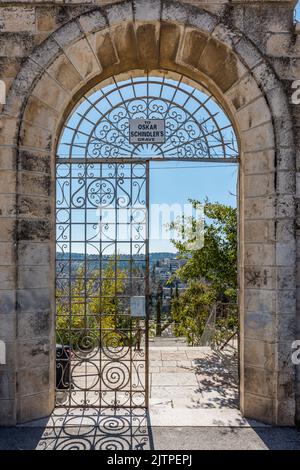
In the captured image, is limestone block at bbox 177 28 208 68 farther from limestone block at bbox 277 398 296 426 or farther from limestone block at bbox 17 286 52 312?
limestone block at bbox 277 398 296 426

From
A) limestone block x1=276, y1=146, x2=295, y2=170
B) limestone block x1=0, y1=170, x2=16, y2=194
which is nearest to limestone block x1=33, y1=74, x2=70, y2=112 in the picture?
limestone block x1=0, y1=170, x2=16, y2=194

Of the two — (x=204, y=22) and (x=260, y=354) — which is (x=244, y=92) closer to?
(x=204, y=22)

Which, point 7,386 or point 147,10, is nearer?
point 7,386

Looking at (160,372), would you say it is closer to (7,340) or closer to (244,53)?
(7,340)

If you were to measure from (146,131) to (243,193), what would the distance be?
56.5 inches

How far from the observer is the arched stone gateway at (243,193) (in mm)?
3828

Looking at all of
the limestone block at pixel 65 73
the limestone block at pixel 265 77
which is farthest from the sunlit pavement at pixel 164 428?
the limestone block at pixel 65 73

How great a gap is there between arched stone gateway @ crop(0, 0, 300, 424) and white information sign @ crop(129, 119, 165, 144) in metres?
0.85

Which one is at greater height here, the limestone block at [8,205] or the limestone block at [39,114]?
the limestone block at [39,114]

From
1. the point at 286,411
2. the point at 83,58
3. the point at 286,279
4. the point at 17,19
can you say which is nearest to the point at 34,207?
the point at 83,58

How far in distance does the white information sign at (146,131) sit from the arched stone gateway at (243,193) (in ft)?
2.78

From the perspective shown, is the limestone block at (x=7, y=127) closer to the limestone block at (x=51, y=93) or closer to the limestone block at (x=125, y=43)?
the limestone block at (x=51, y=93)

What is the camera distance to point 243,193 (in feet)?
13.5

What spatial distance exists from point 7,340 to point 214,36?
13.3 feet
